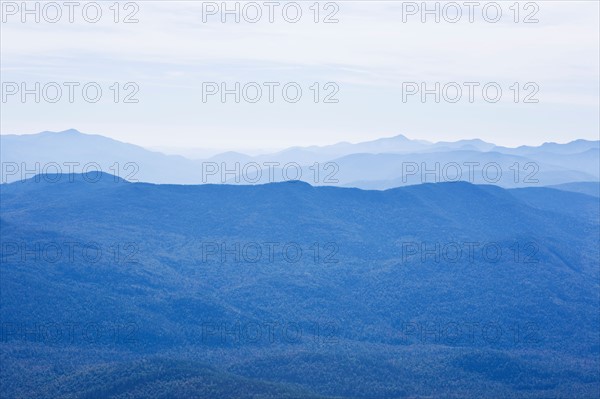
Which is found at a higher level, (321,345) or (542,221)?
(542,221)

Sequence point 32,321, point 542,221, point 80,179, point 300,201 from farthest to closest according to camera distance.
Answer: point 80,179 → point 542,221 → point 300,201 → point 32,321

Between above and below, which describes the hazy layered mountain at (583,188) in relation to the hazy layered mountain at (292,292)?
above

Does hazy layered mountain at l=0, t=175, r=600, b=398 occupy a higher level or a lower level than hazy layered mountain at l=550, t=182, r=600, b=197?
lower

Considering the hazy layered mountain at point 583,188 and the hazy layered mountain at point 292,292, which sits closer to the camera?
the hazy layered mountain at point 292,292

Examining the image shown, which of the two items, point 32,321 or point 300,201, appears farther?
point 300,201

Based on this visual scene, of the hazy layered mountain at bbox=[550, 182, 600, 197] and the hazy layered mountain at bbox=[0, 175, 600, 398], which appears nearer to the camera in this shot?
the hazy layered mountain at bbox=[0, 175, 600, 398]

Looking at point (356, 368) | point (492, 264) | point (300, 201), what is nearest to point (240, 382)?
point (356, 368)

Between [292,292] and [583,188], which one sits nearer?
[292,292]

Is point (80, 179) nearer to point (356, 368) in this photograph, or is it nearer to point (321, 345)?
point (321, 345)
